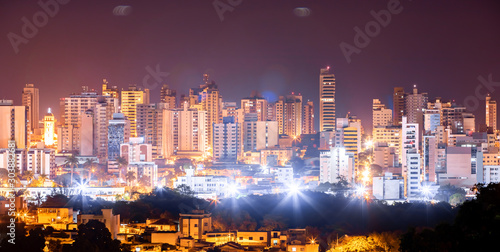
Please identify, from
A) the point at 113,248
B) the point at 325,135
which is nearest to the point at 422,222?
the point at 113,248

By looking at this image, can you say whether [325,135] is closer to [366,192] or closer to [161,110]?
[161,110]

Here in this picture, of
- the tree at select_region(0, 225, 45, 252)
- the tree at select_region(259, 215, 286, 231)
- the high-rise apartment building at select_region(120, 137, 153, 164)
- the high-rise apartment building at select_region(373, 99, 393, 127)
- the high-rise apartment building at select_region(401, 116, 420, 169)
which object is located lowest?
the tree at select_region(259, 215, 286, 231)

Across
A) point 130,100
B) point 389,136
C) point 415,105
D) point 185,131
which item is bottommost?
point 389,136

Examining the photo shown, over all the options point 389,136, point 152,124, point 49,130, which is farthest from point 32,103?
point 389,136

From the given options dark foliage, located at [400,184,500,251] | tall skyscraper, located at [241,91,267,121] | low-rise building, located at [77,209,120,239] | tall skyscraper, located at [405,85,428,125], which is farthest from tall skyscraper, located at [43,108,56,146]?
dark foliage, located at [400,184,500,251]

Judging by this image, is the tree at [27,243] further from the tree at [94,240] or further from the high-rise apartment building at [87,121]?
the high-rise apartment building at [87,121]

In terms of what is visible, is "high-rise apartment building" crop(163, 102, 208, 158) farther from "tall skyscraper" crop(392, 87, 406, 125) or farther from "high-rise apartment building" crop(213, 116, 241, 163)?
"tall skyscraper" crop(392, 87, 406, 125)

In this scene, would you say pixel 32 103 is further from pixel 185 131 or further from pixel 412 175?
pixel 412 175
